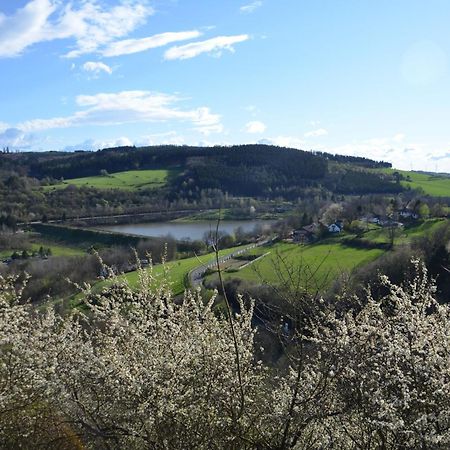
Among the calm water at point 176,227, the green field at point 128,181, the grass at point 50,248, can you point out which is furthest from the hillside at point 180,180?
the grass at point 50,248

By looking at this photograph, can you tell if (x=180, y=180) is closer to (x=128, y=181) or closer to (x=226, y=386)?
(x=128, y=181)

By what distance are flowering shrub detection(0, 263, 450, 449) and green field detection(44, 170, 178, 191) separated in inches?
4136

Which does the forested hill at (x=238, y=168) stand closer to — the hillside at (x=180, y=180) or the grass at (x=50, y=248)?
the hillside at (x=180, y=180)

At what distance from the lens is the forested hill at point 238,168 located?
Result: 113688 mm

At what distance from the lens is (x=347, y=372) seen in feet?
17.6

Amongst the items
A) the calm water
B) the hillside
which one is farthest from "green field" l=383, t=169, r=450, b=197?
the calm water

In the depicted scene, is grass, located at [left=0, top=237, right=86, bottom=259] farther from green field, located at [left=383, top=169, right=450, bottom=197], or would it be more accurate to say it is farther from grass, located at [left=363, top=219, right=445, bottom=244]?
green field, located at [left=383, top=169, right=450, bottom=197]

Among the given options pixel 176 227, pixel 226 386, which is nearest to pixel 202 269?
pixel 226 386

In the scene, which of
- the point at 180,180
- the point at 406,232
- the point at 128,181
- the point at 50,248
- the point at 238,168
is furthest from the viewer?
the point at 238,168

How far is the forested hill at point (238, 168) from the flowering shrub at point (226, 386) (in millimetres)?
100384

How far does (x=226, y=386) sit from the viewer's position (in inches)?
228

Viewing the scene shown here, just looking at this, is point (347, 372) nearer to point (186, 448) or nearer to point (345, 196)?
point (186, 448)

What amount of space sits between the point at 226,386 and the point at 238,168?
118 m

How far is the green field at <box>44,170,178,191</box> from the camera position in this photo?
112m
